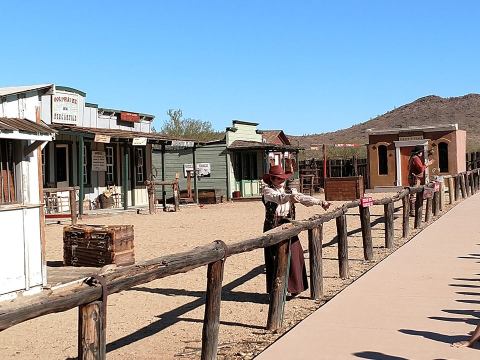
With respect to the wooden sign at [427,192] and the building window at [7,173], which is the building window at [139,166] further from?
the building window at [7,173]

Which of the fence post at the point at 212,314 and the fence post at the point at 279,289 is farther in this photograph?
the fence post at the point at 279,289

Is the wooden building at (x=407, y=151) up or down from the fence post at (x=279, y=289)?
up

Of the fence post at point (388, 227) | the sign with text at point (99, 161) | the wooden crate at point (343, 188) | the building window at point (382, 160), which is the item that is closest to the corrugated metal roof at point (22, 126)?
the fence post at point (388, 227)

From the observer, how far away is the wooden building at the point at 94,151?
803 inches

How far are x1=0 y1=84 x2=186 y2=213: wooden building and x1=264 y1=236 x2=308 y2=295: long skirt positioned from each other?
478 inches

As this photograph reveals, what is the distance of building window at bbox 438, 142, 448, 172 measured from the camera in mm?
32531

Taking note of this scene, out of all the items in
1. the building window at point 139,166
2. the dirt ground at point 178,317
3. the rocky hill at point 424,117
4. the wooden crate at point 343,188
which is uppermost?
the rocky hill at point 424,117

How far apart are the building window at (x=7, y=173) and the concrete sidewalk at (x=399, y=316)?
12.9 feet

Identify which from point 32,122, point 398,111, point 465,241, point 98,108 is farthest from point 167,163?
point 398,111

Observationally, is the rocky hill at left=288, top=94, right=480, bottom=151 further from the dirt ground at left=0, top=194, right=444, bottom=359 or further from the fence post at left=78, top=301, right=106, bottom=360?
the fence post at left=78, top=301, right=106, bottom=360

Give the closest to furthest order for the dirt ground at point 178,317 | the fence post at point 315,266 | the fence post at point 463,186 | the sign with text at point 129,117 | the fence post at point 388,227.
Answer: the dirt ground at point 178,317
the fence post at point 315,266
the fence post at point 388,227
the sign with text at point 129,117
the fence post at point 463,186

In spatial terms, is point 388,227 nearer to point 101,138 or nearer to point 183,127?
point 101,138

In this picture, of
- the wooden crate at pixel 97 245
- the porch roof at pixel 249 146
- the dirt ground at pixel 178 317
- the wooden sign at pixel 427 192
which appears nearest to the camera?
the dirt ground at pixel 178 317

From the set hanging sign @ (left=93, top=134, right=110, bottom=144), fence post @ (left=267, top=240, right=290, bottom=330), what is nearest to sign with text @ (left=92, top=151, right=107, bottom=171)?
hanging sign @ (left=93, top=134, right=110, bottom=144)
